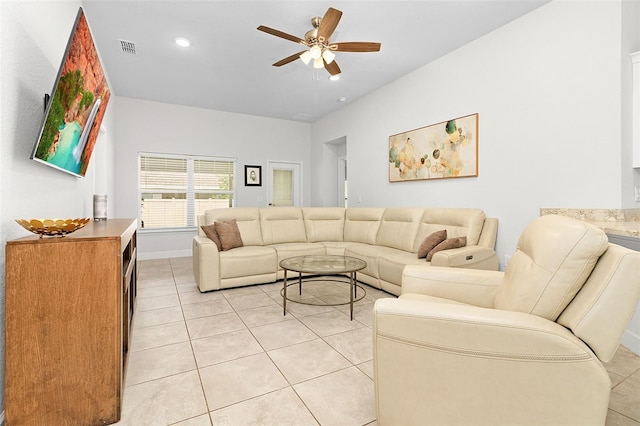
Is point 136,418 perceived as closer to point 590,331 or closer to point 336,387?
point 336,387

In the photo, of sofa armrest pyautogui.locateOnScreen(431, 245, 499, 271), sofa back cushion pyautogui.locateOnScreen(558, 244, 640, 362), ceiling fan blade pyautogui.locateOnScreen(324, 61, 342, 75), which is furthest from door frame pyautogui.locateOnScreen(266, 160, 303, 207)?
sofa back cushion pyautogui.locateOnScreen(558, 244, 640, 362)

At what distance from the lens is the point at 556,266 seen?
113 centimetres

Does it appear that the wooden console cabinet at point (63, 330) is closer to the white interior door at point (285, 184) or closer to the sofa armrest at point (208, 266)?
the sofa armrest at point (208, 266)

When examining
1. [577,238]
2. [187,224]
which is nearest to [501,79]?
[577,238]

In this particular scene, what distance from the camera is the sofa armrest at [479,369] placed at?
3.32 ft

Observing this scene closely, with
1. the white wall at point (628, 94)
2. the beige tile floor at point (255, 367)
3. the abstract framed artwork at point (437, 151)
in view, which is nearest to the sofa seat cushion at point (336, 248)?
the beige tile floor at point (255, 367)

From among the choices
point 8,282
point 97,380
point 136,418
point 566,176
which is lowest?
point 136,418

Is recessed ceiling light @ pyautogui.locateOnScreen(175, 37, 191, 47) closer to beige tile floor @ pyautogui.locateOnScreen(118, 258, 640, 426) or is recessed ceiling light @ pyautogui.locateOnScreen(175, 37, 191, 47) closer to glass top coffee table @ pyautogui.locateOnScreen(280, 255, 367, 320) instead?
glass top coffee table @ pyautogui.locateOnScreen(280, 255, 367, 320)

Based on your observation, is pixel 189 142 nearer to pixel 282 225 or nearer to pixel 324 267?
pixel 282 225

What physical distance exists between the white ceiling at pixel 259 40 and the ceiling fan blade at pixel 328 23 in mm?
340

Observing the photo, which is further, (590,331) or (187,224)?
(187,224)

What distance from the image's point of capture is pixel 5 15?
140 cm

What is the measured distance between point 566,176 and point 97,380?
11.9 feet

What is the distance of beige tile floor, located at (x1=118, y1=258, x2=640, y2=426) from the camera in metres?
1.53
